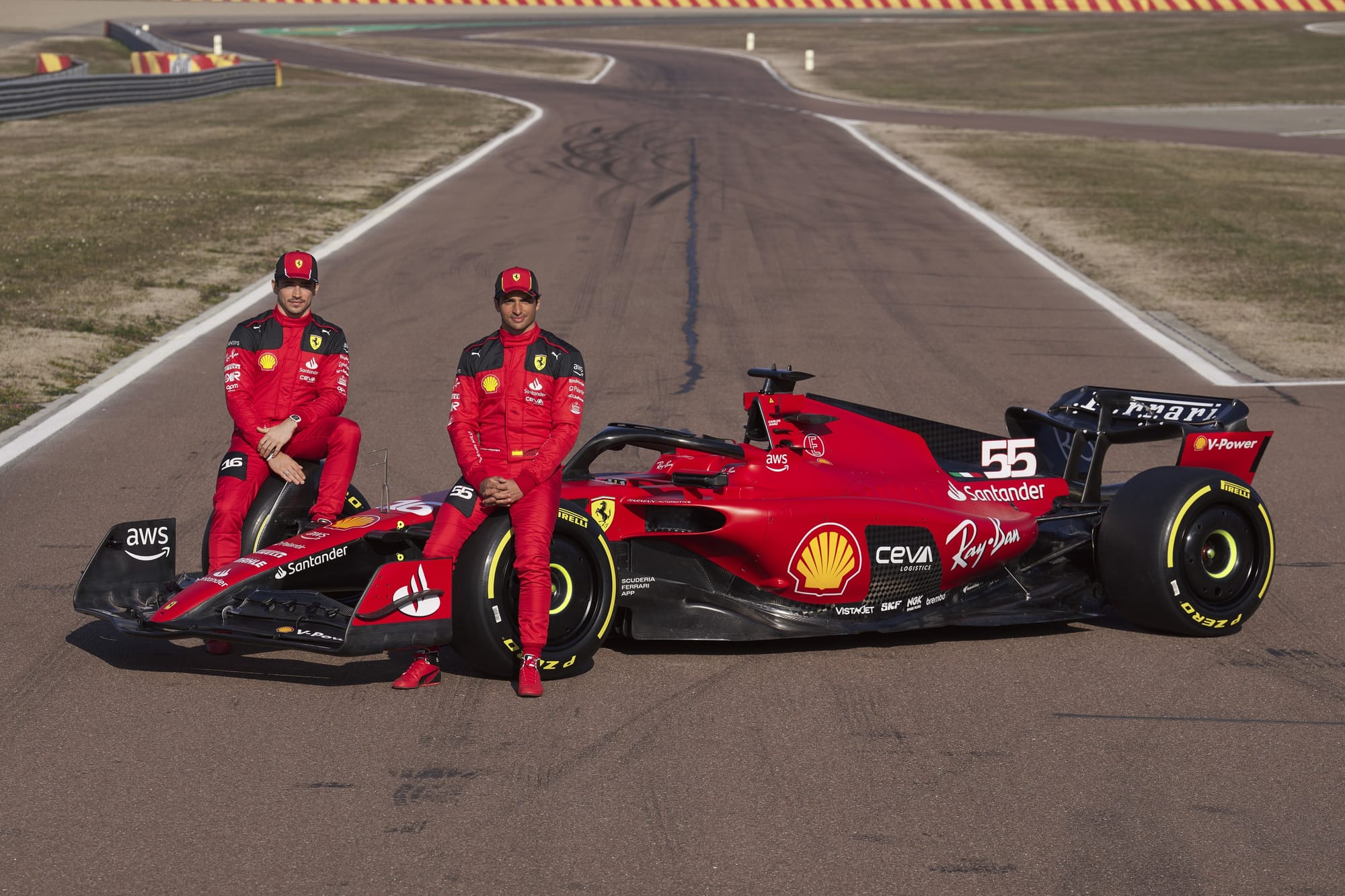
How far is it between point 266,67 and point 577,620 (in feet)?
142

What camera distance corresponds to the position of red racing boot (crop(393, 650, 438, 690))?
6.43 meters

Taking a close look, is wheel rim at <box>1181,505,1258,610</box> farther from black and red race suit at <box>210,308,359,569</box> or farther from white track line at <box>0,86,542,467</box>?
white track line at <box>0,86,542,467</box>

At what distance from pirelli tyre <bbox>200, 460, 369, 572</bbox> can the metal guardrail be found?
29713 millimetres

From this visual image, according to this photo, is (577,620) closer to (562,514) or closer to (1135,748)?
(562,514)

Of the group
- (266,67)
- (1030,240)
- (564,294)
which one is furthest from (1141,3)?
(564,294)

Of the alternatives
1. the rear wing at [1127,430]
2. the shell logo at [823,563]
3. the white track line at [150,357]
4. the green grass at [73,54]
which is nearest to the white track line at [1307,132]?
the white track line at [150,357]

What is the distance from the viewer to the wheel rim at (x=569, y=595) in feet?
21.7

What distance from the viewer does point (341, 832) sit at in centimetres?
510

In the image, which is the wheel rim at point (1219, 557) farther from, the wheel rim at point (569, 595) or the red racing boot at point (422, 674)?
the red racing boot at point (422, 674)

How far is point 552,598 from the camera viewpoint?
21.9 ft

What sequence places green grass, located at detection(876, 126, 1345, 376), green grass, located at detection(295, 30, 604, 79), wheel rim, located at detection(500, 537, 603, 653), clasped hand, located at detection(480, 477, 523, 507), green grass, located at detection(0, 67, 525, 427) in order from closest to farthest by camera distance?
clasped hand, located at detection(480, 477, 523, 507)
wheel rim, located at detection(500, 537, 603, 653)
green grass, located at detection(0, 67, 525, 427)
green grass, located at detection(876, 126, 1345, 376)
green grass, located at detection(295, 30, 604, 79)

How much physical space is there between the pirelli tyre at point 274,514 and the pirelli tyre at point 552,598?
1.33 m

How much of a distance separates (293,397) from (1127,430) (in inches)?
171

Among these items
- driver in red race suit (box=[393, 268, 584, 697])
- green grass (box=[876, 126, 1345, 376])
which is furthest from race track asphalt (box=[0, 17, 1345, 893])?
green grass (box=[876, 126, 1345, 376])
